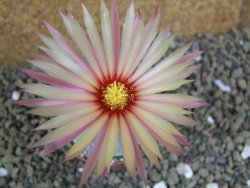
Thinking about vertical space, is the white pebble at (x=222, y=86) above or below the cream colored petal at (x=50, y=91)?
below

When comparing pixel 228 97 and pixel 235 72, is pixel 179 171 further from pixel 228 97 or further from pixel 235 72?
pixel 235 72

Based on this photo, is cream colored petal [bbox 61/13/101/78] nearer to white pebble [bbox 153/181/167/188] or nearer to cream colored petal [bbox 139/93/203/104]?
cream colored petal [bbox 139/93/203/104]

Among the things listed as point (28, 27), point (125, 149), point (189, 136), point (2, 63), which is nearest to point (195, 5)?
point (189, 136)

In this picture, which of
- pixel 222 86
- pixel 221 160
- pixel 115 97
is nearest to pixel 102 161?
pixel 115 97

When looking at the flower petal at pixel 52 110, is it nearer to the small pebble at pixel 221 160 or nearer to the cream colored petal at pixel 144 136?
the cream colored petal at pixel 144 136

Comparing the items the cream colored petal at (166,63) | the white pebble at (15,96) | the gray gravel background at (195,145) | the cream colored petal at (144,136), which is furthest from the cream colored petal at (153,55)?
the white pebble at (15,96)

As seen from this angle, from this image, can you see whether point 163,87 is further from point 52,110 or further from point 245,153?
point 245,153
